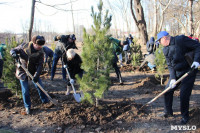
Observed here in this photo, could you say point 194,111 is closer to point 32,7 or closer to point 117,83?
point 117,83

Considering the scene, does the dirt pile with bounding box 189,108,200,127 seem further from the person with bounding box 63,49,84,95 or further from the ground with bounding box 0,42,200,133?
the person with bounding box 63,49,84,95

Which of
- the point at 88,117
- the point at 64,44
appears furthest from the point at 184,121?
the point at 64,44

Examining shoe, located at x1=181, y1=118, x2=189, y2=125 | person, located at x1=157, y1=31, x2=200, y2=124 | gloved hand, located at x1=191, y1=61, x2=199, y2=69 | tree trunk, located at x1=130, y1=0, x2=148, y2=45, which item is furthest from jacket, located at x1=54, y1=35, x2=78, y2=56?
tree trunk, located at x1=130, y1=0, x2=148, y2=45

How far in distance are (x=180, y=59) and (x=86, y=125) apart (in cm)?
224

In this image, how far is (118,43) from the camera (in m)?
5.36

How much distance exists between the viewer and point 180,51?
2.79 m

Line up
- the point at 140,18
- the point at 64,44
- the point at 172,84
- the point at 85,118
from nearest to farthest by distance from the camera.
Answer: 1. the point at 172,84
2. the point at 85,118
3. the point at 64,44
4. the point at 140,18

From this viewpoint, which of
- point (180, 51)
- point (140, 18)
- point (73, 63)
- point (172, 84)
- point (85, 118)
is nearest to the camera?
point (180, 51)

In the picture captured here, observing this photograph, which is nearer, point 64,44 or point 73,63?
point 73,63

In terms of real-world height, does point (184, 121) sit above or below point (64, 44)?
below

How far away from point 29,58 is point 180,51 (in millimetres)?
3178

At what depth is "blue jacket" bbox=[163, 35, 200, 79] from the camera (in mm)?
2771

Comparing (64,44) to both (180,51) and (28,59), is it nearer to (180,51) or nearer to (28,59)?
(28,59)

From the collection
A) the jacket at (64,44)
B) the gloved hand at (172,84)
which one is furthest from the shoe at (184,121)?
the jacket at (64,44)
